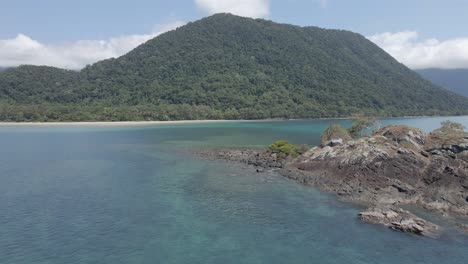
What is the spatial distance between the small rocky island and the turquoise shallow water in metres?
2.58

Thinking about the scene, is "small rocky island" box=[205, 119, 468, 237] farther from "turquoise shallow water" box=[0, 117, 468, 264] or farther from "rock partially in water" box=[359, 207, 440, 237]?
"turquoise shallow water" box=[0, 117, 468, 264]

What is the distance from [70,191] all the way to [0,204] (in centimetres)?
755

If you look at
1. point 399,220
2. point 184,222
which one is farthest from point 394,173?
point 184,222

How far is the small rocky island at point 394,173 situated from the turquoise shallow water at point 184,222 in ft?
8.45

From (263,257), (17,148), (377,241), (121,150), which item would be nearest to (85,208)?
(263,257)

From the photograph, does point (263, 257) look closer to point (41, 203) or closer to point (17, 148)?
point (41, 203)

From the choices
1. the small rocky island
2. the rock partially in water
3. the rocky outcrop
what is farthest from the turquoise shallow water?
the rocky outcrop

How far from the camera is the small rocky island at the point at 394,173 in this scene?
37.3 m

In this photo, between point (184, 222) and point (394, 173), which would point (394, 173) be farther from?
point (184, 222)

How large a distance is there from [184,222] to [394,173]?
29.9 m

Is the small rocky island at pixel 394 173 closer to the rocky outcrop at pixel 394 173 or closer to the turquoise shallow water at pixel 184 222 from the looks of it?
the rocky outcrop at pixel 394 173

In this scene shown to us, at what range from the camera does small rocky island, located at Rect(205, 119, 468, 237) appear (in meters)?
37.3

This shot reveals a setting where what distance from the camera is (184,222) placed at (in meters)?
33.6

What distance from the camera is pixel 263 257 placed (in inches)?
1052
